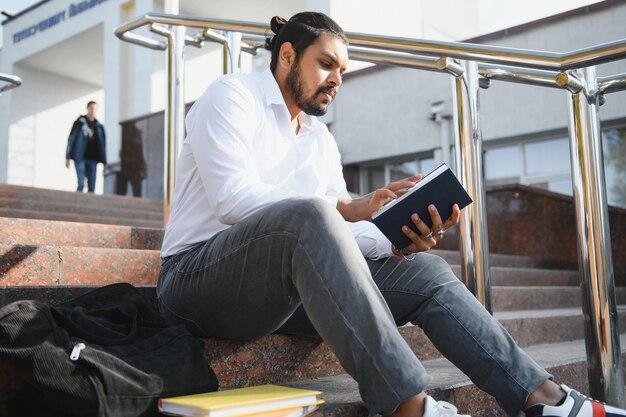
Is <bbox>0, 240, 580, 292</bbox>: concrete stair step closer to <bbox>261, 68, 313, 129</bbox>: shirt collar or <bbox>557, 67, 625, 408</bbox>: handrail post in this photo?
<bbox>261, 68, 313, 129</bbox>: shirt collar

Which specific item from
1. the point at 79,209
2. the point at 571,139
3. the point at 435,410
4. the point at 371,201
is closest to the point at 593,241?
the point at 571,139

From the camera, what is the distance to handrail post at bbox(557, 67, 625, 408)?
1996 millimetres

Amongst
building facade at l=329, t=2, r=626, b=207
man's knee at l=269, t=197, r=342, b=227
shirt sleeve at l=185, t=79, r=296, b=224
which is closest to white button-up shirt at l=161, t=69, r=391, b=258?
shirt sleeve at l=185, t=79, r=296, b=224

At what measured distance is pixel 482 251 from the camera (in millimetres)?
2238

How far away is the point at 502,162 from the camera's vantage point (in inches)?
340

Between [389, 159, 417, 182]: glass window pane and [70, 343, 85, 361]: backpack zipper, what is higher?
[389, 159, 417, 182]: glass window pane

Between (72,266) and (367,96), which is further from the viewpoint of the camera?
(367,96)

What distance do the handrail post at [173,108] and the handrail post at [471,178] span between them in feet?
4.29

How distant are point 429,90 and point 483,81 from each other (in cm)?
697

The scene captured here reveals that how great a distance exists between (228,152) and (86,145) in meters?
7.57

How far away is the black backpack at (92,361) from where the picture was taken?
1249mm

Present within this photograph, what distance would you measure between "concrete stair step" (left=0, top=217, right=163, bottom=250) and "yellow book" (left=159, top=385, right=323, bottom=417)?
1399 mm

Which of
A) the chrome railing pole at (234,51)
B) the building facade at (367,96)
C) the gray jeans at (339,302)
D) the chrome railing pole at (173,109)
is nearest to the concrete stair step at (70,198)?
the building facade at (367,96)

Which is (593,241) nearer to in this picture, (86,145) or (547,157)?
(547,157)
